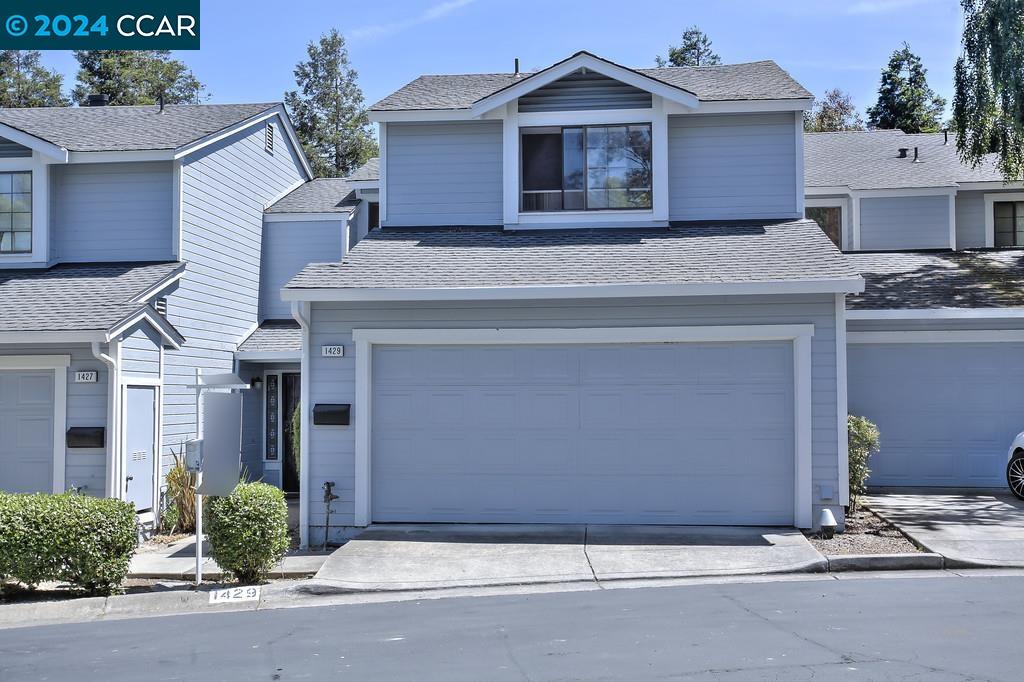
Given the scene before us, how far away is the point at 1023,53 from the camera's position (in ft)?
56.6

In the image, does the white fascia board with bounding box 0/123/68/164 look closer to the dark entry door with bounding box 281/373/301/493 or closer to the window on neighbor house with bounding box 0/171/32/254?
the window on neighbor house with bounding box 0/171/32/254

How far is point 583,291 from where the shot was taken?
12156mm

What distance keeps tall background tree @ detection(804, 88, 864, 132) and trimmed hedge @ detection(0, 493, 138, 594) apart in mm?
41222

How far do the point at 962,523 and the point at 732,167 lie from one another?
20.9 feet

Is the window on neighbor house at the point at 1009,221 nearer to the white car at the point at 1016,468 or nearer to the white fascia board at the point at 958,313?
the white fascia board at the point at 958,313

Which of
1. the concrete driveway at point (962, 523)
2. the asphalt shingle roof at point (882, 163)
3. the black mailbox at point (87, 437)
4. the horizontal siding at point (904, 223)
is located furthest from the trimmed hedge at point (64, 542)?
the horizontal siding at point (904, 223)

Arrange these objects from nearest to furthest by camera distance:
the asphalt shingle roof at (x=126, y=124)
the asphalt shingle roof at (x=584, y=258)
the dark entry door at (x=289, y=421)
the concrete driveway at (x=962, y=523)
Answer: the concrete driveway at (x=962, y=523) → the asphalt shingle roof at (x=584, y=258) → the asphalt shingle roof at (x=126, y=124) → the dark entry door at (x=289, y=421)

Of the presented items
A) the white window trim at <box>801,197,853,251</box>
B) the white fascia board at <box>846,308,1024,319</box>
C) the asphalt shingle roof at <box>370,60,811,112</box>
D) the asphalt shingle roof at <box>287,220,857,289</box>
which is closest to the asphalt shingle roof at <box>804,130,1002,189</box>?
the white window trim at <box>801,197,853,251</box>

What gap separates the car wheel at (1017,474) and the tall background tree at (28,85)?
41868 mm

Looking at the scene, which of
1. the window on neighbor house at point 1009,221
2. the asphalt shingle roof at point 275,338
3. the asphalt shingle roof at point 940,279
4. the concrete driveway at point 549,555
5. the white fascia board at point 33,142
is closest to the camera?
the concrete driveway at point 549,555

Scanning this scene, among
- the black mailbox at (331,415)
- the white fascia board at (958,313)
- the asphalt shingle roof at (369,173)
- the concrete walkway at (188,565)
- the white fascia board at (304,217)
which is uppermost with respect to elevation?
the asphalt shingle roof at (369,173)

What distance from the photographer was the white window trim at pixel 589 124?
15180 mm

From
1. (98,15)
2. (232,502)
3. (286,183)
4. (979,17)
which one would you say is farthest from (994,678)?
(286,183)

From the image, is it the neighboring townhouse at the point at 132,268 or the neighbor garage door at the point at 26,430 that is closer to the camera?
the neighboring townhouse at the point at 132,268
